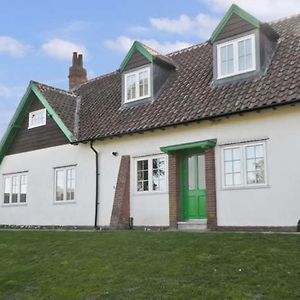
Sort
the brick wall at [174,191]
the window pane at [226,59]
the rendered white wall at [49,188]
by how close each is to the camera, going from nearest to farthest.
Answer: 1. the window pane at [226,59]
2. the brick wall at [174,191]
3. the rendered white wall at [49,188]

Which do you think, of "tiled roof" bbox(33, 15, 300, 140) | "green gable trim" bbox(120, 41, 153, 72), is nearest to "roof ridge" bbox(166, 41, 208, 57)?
"tiled roof" bbox(33, 15, 300, 140)

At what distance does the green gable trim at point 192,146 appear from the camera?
16.8 metres

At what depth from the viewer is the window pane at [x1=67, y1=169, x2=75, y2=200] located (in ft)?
71.9

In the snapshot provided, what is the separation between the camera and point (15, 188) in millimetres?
25172

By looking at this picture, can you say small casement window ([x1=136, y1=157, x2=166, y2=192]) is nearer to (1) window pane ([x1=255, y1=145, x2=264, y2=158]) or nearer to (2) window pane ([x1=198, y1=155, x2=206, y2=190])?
(2) window pane ([x1=198, y1=155, x2=206, y2=190])

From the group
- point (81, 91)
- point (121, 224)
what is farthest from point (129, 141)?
point (81, 91)

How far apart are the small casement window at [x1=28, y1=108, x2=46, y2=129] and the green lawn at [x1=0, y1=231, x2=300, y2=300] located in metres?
10.3

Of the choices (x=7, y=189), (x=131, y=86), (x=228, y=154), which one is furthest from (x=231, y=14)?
(x=7, y=189)

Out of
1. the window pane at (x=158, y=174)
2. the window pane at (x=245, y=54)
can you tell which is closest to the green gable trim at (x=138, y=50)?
the window pane at (x=245, y=54)

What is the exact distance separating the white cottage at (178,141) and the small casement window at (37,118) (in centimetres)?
8

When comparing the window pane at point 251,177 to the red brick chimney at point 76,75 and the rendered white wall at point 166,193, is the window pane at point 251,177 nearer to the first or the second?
the rendered white wall at point 166,193

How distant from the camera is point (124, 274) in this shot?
33.4 ft

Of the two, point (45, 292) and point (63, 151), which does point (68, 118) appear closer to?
point (63, 151)

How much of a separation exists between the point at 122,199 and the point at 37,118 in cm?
762
